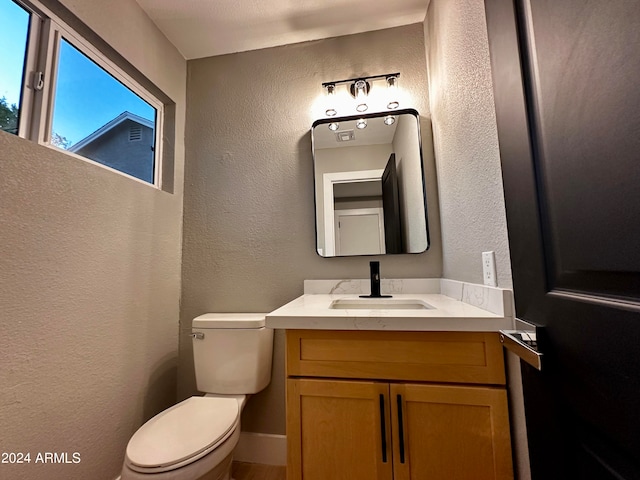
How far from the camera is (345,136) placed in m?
1.74

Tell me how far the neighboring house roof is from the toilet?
3.27ft

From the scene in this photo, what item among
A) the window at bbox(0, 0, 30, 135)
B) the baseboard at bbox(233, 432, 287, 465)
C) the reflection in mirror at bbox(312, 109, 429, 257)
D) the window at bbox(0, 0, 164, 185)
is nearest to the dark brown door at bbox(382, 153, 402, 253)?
the reflection in mirror at bbox(312, 109, 429, 257)

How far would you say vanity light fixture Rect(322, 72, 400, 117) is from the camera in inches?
67.1

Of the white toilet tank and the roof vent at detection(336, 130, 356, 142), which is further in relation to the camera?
the roof vent at detection(336, 130, 356, 142)

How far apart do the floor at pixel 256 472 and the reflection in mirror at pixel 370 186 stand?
117cm

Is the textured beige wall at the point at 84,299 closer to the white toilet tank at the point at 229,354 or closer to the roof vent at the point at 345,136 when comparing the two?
the white toilet tank at the point at 229,354

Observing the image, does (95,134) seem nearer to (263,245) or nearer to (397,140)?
(263,245)

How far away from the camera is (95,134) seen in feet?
4.66

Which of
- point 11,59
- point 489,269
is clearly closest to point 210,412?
point 489,269

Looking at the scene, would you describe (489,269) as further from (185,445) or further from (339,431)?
(185,445)

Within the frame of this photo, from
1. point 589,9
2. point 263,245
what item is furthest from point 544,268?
point 263,245

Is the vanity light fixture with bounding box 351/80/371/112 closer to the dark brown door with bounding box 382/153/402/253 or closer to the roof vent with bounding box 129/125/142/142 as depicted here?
the dark brown door with bounding box 382/153/402/253

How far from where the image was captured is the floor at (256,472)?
149cm

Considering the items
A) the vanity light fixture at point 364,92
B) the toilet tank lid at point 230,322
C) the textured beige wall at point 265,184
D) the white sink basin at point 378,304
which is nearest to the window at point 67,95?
the textured beige wall at point 265,184
